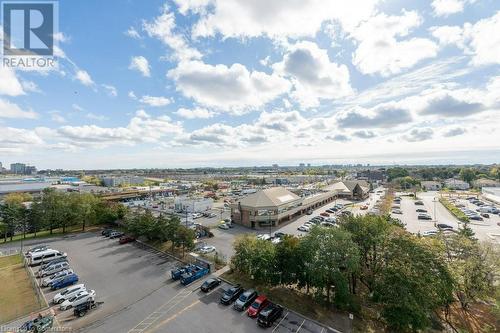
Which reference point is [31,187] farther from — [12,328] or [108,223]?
[12,328]

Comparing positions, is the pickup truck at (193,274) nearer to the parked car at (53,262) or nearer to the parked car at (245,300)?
the parked car at (245,300)

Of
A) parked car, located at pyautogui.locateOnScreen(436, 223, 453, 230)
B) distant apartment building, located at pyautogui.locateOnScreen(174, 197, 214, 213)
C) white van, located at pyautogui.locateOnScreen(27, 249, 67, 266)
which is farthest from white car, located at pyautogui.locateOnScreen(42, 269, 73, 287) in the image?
parked car, located at pyautogui.locateOnScreen(436, 223, 453, 230)

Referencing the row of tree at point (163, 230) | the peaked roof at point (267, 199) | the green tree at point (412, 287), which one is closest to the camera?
the green tree at point (412, 287)

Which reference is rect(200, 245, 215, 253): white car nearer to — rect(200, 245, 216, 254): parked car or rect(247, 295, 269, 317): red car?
rect(200, 245, 216, 254): parked car

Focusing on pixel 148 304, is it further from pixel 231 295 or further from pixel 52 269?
Result: pixel 52 269

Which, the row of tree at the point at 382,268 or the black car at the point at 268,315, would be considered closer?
the row of tree at the point at 382,268

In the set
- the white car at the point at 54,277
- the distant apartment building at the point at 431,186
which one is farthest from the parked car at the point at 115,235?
the distant apartment building at the point at 431,186
